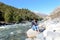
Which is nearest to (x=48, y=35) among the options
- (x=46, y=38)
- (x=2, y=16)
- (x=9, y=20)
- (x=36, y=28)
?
(x=46, y=38)

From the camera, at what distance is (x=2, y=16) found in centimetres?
13625

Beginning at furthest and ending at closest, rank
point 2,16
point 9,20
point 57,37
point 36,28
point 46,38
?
point 2,16, point 9,20, point 36,28, point 46,38, point 57,37

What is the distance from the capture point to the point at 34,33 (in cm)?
2903

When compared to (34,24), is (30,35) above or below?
below

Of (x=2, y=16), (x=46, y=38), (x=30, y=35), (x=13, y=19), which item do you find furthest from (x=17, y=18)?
(x=46, y=38)

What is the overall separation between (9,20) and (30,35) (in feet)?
314

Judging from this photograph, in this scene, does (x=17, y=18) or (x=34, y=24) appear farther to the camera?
(x=17, y=18)

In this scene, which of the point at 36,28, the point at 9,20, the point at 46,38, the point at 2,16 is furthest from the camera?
the point at 2,16

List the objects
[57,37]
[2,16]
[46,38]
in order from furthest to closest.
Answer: [2,16], [46,38], [57,37]

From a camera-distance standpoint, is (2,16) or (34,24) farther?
(2,16)

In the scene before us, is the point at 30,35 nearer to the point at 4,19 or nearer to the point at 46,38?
the point at 46,38

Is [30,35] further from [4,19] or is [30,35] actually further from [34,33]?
[4,19]

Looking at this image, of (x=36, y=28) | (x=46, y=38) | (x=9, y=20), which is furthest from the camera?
(x=9, y=20)

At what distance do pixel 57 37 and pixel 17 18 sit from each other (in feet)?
381
